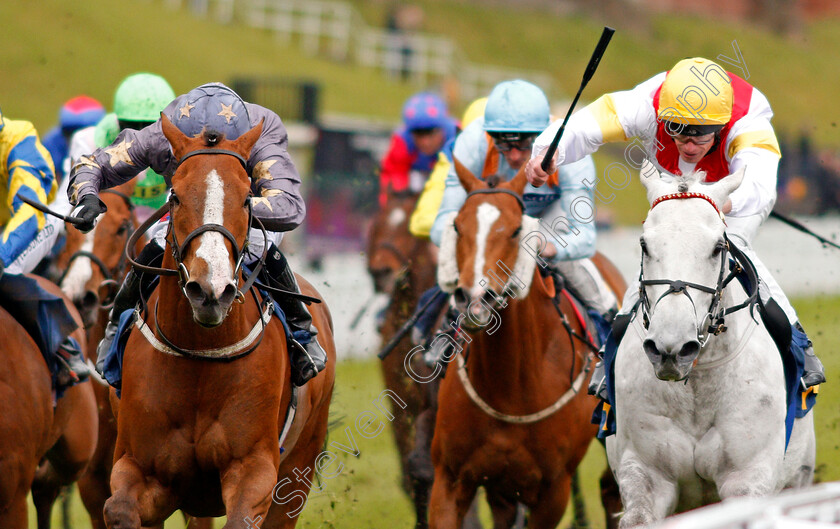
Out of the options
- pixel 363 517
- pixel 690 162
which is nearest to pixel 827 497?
pixel 690 162

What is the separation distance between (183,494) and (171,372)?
1.59ft

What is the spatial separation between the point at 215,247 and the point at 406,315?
3989mm

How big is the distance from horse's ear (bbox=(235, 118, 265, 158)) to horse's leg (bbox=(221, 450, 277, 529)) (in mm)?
1149

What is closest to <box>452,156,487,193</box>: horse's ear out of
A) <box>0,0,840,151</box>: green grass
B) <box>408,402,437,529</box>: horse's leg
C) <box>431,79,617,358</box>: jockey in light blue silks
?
<box>431,79,617,358</box>: jockey in light blue silks

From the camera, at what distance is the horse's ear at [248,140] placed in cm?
445

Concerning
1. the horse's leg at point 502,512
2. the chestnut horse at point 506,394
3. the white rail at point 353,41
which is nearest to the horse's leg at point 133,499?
the chestnut horse at point 506,394

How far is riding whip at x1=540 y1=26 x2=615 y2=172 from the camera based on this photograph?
14.7 feet

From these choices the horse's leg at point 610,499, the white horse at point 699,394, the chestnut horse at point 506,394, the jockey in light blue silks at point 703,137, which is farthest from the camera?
the horse's leg at point 610,499

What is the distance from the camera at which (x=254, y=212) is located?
4398mm

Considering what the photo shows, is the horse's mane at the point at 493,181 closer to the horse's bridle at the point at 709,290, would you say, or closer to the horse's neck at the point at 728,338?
the horse's bridle at the point at 709,290

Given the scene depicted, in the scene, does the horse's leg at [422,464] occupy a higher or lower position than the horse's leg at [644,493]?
lower

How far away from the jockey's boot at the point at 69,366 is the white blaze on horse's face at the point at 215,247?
2.09 meters

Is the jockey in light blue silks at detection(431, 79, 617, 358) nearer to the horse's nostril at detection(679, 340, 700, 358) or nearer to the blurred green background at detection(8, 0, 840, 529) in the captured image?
the blurred green background at detection(8, 0, 840, 529)

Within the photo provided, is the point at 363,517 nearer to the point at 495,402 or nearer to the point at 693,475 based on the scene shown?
the point at 495,402
